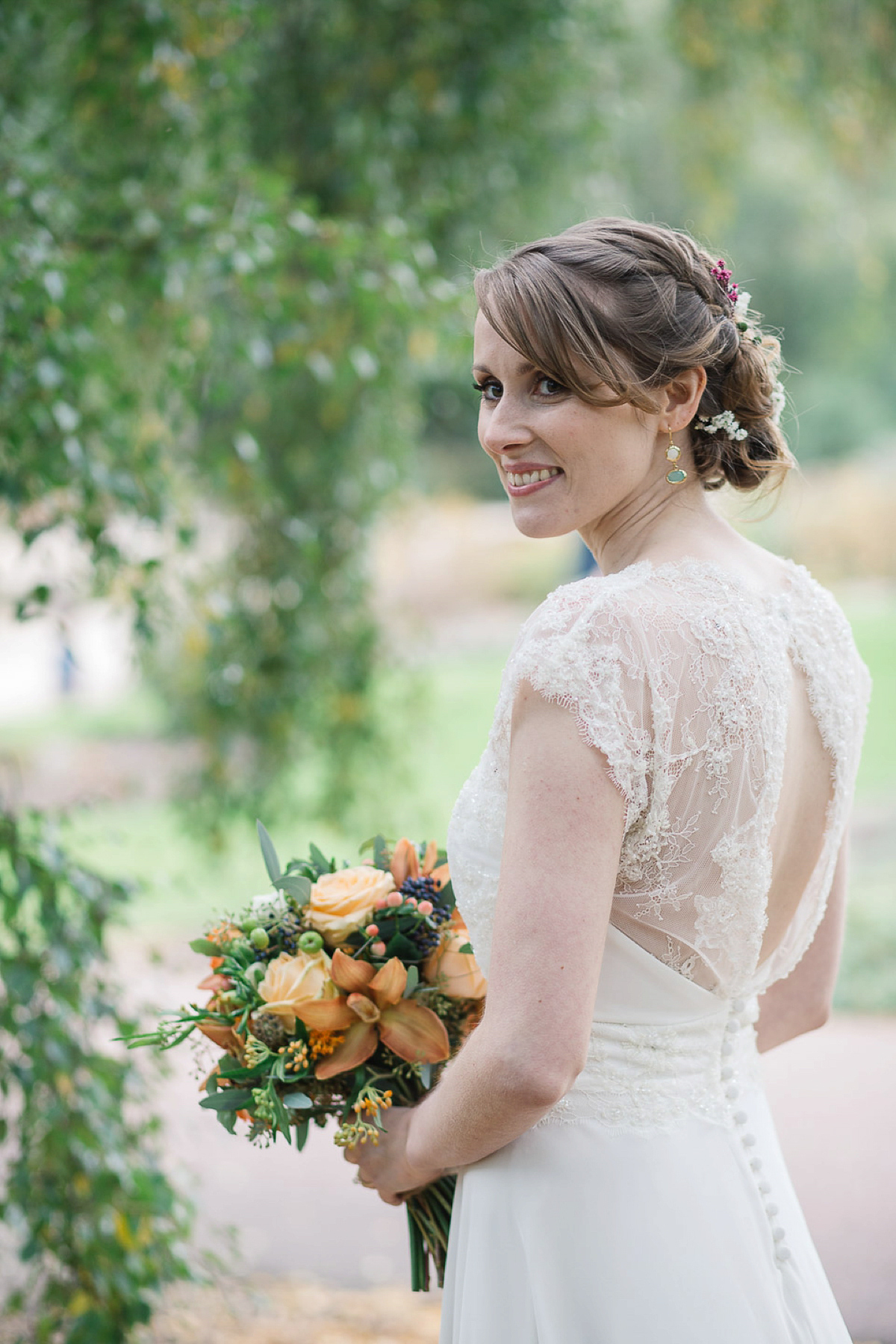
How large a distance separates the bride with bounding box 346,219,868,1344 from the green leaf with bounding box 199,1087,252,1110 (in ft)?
0.54

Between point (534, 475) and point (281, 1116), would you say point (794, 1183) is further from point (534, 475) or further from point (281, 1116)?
point (534, 475)

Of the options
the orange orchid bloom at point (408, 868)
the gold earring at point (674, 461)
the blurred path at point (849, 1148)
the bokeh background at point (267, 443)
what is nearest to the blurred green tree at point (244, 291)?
the bokeh background at point (267, 443)

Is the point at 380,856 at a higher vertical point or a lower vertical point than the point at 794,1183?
higher

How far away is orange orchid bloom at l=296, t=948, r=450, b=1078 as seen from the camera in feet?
4.43

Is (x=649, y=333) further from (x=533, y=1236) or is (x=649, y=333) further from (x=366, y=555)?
(x=366, y=555)

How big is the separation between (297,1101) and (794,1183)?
9.62ft

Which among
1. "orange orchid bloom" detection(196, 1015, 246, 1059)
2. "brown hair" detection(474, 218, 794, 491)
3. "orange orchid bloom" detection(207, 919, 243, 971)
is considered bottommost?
"orange orchid bloom" detection(196, 1015, 246, 1059)

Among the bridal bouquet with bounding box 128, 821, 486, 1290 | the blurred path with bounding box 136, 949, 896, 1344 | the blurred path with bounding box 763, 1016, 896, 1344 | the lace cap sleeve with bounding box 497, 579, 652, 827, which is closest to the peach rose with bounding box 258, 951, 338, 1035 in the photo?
the bridal bouquet with bounding box 128, 821, 486, 1290

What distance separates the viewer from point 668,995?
52.2 inches

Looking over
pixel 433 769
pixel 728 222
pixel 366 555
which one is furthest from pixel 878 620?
pixel 366 555

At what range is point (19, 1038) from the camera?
2.13 m

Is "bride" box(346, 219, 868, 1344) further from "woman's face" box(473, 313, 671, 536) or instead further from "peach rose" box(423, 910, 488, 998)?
"peach rose" box(423, 910, 488, 998)

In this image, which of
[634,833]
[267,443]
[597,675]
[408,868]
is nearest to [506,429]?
[597,675]

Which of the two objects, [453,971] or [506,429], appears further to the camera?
[453,971]
